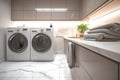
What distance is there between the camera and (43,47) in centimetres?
366

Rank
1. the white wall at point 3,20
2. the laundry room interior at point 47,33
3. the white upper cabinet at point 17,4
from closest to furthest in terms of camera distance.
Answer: the laundry room interior at point 47,33
the white wall at point 3,20
the white upper cabinet at point 17,4

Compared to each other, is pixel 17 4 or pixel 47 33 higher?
pixel 17 4

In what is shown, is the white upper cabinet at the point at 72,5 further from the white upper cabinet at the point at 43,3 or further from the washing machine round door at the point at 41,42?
the washing machine round door at the point at 41,42

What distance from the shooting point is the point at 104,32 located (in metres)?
1.26

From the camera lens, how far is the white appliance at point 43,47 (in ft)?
11.9

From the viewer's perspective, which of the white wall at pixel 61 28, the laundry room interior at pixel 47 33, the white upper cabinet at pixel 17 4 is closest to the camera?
the laundry room interior at pixel 47 33

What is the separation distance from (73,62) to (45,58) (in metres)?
2.02

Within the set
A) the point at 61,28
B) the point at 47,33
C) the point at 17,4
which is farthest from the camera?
the point at 61,28

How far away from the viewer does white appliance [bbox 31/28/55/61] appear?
3617 millimetres

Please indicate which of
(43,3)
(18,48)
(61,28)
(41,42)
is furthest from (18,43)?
(61,28)

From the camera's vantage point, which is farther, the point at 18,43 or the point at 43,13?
the point at 43,13

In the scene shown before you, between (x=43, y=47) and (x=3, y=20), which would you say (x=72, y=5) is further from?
(x=3, y=20)

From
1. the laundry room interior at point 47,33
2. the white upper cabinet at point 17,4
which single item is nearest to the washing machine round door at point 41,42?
the laundry room interior at point 47,33

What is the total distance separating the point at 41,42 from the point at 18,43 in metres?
0.62
